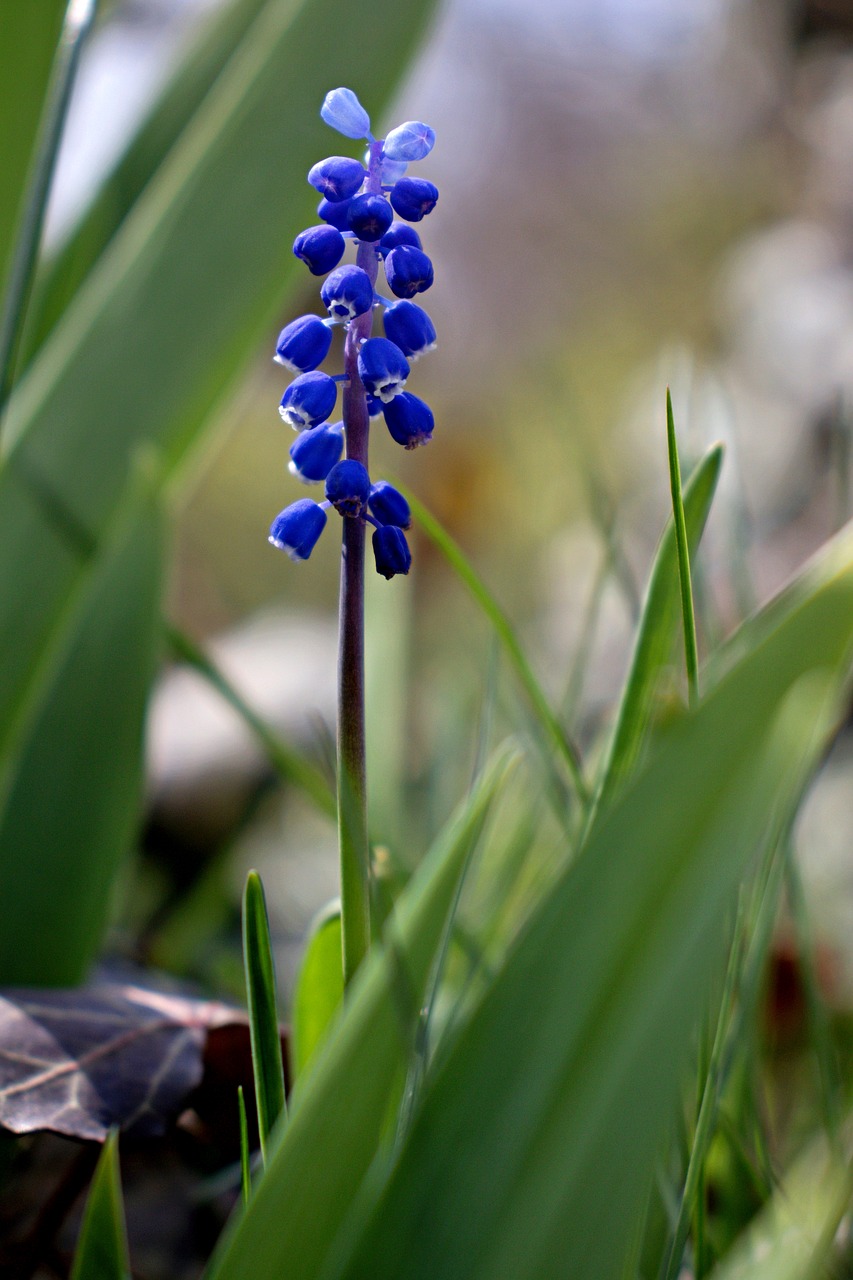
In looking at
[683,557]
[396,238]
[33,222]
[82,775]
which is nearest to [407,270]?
[396,238]

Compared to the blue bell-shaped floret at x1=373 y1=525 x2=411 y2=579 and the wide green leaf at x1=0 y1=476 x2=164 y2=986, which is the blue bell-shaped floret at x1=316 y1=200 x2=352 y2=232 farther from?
the wide green leaf at x1=0 y1=476 x2=164 y2=986

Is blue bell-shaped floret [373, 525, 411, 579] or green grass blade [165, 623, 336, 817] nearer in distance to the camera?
blue bell-shaped floret [373, 525, 411, 579]

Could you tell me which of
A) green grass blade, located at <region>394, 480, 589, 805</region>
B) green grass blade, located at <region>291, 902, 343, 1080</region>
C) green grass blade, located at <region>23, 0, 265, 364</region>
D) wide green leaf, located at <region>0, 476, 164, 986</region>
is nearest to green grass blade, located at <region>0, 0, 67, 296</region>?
green grass blade, located at <region>23, 0, 265, 364</region>

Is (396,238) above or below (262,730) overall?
above

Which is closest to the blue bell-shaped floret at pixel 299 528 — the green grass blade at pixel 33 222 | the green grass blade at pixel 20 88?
the green grass blade at pixel 33 222

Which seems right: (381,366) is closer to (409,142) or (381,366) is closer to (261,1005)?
(409,142)

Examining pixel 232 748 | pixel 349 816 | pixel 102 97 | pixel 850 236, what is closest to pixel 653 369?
pixel 850 236

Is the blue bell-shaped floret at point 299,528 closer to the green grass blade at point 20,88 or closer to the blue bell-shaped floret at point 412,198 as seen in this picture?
the blue bell-shaped floret at point 412,198
